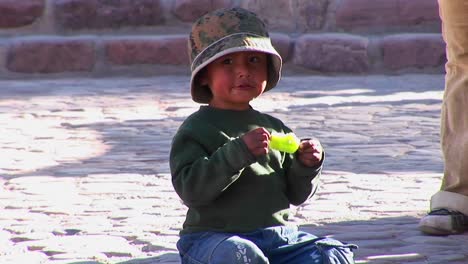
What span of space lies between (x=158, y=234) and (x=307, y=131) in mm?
2469

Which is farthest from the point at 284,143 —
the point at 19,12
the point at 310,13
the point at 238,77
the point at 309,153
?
the point at 19,12

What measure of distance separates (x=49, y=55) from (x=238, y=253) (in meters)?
6.47

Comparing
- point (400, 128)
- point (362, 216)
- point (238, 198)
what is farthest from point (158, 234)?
point (400, 128)

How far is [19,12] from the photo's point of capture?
356 inches

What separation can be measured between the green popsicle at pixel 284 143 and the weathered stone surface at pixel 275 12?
21.2 ft

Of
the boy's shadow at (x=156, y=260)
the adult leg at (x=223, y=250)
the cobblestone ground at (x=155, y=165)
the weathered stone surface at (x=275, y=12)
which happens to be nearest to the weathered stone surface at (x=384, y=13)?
the weathered stone surface at (x=275, y=12)

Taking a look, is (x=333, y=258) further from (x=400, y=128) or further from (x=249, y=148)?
(x=400, y=128)

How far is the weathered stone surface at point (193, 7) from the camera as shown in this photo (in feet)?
29.7

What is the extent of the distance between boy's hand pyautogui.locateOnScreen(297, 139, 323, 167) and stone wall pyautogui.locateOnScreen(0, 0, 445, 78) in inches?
240

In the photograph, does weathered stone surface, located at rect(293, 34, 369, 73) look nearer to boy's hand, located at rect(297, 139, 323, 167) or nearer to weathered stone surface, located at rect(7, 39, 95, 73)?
weathered stone surface, located at rect(7, 39, 95, 73)

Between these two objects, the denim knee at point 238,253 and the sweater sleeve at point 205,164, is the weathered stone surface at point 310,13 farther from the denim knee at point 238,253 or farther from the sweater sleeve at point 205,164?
the denim knee at point 238,253

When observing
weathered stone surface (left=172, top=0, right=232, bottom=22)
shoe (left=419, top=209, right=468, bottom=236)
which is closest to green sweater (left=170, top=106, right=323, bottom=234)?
shoe (left=419, top=209, right=468, bottom=236)

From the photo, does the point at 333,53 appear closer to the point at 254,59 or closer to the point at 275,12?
the point at 275,12

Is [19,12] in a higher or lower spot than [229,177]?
lower
